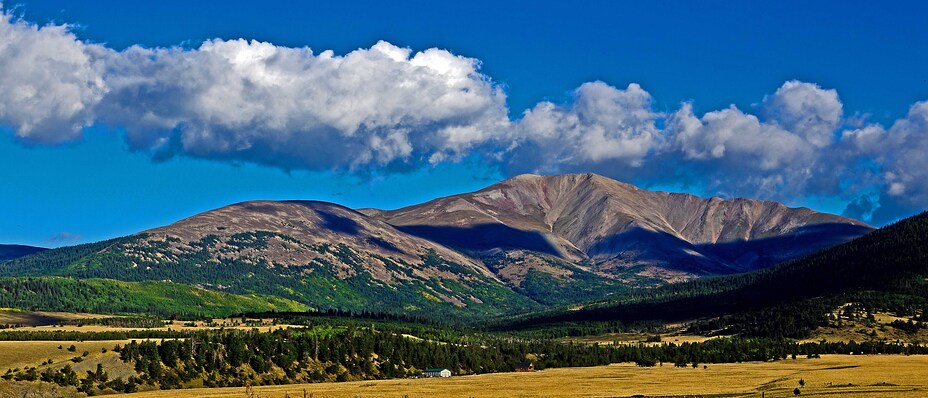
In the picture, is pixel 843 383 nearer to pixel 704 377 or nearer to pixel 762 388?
pixel 762 388

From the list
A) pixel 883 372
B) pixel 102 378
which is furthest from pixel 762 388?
pixel 102 378

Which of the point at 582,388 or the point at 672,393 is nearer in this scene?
the point at 672,393

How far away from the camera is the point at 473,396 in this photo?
155 metres

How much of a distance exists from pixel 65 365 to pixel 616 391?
106959 millimetres

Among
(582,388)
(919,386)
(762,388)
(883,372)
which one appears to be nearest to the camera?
(919,386)

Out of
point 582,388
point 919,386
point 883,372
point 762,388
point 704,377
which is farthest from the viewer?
→ point 704,377

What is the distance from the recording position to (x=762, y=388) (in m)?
154

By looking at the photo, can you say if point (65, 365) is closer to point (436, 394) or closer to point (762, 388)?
point (436, 394)

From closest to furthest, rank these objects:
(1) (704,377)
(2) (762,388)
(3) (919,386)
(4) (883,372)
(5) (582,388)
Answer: (3) (919,386) < (2) (762,388) < (5) (582,388) < (4) (883,372) < (1) (704,377)

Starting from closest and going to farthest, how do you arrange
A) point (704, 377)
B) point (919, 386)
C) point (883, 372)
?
point (919, 386)
point (883, 372)
point (704, 377)

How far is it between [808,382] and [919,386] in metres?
19.8

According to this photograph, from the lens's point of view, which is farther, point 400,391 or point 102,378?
point 102,378

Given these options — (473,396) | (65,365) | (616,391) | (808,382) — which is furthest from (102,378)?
(808,382)

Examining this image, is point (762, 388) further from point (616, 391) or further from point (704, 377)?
point (704, 377)
